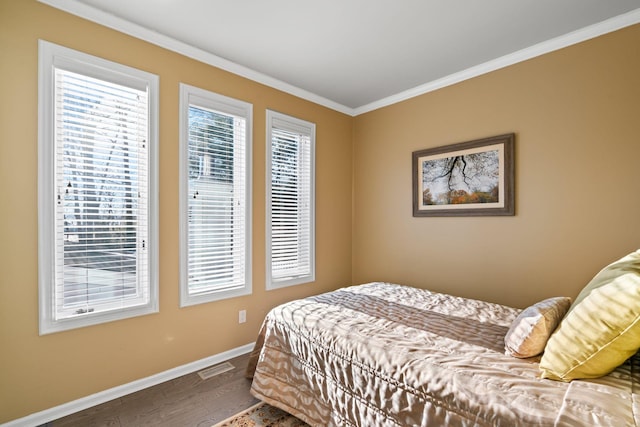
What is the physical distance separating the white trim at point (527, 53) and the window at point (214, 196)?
186cm

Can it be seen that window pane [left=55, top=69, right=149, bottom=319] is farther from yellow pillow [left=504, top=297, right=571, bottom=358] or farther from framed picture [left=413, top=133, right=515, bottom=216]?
framed picture [left=413, top=133, right=515, bottom=216]

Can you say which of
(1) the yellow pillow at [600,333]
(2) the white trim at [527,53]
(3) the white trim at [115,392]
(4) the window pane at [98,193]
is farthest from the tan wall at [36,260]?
(1) the yellow pillow at [600,333]

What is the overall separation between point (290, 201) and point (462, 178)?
1.81 metres

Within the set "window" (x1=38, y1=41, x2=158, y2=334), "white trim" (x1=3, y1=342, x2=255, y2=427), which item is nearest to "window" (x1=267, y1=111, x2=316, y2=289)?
"white trim" (x1=3, y1=342, x2=255, y2=427)

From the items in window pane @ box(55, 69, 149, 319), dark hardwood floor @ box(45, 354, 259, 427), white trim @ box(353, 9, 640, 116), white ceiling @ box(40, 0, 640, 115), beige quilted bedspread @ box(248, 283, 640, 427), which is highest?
white ceiling @ box(40, 0, 640, 115)

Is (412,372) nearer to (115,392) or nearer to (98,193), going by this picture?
(115,392)

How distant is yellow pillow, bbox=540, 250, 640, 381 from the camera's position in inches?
45.3

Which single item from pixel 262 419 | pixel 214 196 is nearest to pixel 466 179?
pixel 214 196

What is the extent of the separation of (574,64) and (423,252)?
2.07 meters

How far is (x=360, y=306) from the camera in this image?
2373 mm

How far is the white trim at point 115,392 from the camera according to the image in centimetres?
198

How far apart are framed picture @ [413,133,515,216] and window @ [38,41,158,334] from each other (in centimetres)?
262

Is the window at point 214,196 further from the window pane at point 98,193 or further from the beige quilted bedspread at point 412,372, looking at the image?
the beige quilted bedspread at point 412,372

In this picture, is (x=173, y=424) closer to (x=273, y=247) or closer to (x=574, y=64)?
(x=273, y=247)
